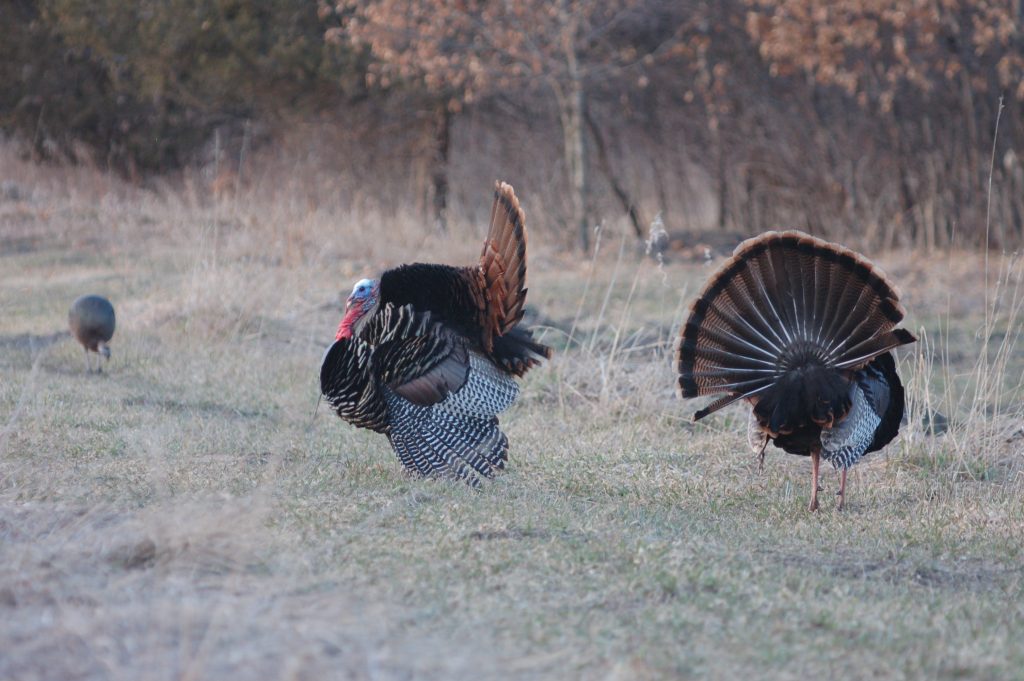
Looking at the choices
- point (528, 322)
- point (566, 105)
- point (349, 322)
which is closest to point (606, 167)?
point (566, 105)

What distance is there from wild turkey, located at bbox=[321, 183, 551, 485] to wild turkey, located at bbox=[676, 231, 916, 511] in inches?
37.8

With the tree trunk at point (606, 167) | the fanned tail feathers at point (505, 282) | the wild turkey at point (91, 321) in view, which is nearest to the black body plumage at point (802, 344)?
the fanned tail feathers at point (505, 282)

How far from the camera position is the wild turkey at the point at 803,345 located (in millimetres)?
5305

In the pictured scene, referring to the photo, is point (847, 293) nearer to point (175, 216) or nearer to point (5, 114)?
point (175, 216)

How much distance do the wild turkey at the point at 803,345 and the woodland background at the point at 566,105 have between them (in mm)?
8830

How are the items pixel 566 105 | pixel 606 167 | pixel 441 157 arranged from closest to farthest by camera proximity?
pixel 566 105 < pixel 606 167 < pixel 441 157

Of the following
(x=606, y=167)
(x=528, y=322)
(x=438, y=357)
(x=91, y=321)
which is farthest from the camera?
(x=606, y=167)

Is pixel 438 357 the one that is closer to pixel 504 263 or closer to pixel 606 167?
pixel 504 263

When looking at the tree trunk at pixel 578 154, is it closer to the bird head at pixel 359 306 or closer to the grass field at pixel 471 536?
the grass field at pixel 471 536

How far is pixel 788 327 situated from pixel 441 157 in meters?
13.4

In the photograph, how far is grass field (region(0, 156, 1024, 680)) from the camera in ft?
10.7

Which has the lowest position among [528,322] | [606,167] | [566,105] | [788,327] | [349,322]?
[528,322]

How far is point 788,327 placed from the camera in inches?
216

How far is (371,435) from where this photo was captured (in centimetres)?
691
